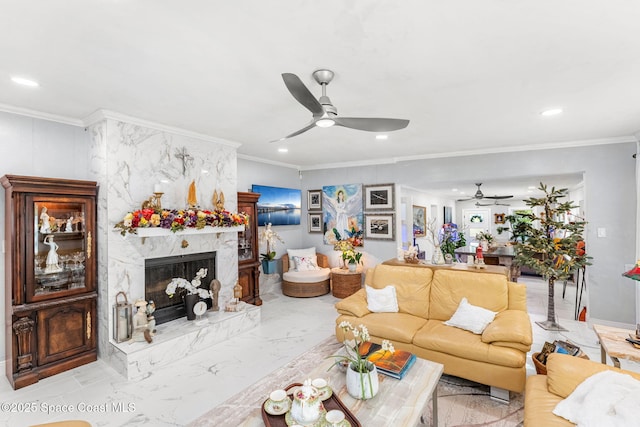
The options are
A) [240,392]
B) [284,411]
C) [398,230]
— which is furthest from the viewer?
[398,230]

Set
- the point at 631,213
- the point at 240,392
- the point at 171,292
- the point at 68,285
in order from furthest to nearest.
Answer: the point at 631,213
the point at 171,292
the point at 68,285
the point at 240,392

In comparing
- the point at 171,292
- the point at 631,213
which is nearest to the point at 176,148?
the point at 171,292

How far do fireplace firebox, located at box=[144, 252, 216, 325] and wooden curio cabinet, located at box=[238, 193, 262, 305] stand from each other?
34.5 inches

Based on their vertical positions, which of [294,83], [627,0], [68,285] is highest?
[627,0]

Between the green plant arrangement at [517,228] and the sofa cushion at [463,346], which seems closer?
the sofa cushion at [463,346]

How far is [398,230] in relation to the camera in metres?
5.95

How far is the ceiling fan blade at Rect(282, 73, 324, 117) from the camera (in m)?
1.84

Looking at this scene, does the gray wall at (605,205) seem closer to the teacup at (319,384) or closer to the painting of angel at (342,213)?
the painting of angel at (342,213)

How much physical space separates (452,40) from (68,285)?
4128 millimetres

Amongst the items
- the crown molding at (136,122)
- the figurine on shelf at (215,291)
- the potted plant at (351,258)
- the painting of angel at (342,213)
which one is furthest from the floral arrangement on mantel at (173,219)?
the painting of angel at (342,213)

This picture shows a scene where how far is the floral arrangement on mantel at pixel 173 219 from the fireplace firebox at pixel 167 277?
0.54m

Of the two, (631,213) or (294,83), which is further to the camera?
(631,213)

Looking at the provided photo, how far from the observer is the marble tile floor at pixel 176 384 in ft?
8.13

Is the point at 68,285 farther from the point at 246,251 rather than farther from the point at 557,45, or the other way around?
the point at 557,45
